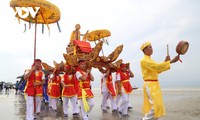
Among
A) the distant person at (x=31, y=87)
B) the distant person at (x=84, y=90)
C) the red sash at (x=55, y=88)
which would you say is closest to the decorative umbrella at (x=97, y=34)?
the red sash at (x=55, y=88)

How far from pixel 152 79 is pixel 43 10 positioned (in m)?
5.74

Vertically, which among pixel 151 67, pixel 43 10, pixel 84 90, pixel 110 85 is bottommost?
pixel 84 90

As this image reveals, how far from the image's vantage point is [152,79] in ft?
19.7

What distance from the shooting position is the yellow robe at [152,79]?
5730 mm

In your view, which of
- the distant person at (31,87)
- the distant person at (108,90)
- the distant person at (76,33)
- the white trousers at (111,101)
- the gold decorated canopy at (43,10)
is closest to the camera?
the distant person at (31,87)

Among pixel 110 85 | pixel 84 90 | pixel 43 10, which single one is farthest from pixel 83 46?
pixel 84 90

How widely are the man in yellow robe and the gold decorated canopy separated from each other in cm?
483

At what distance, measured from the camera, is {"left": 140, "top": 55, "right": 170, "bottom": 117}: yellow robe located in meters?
5.73

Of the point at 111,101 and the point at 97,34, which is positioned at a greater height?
the point at 97,34

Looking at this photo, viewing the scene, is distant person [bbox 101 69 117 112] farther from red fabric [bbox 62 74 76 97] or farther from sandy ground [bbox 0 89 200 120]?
red fabric [bbox 62 74 76 97]

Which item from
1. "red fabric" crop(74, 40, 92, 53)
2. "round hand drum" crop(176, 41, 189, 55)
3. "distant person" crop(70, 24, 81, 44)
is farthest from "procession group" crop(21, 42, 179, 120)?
"distant person" crop(70, 24, 81, 44)

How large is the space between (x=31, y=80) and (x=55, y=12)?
3.09m

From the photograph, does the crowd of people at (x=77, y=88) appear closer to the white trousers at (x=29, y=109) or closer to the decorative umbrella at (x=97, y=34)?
the white trousers at (x=29, y=109)

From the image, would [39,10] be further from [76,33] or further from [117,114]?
[117,114]
